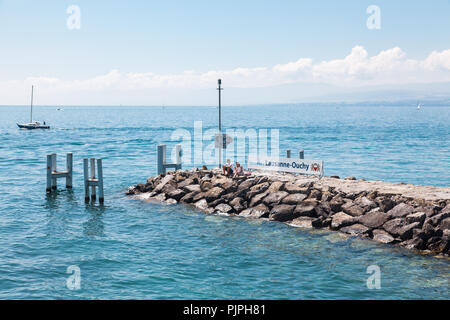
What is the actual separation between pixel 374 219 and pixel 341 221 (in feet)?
4.95

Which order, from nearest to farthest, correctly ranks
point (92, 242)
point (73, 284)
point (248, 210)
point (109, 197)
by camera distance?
point (73, 284) → point (92, 242) → point (248, 210) → point (109, 197)

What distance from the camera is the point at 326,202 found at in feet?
81.0

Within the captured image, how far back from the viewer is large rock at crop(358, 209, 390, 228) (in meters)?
21.8

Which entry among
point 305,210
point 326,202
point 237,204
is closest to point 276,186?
point 237,204

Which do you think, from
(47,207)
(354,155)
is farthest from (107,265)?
(354,155)

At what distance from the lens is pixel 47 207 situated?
29.4 m

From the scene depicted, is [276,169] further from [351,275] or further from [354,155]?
[354,155]

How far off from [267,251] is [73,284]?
7.80 metres

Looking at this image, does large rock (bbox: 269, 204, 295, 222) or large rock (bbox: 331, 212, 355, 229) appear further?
large rock (bbox: 269, 204, 295, 222)

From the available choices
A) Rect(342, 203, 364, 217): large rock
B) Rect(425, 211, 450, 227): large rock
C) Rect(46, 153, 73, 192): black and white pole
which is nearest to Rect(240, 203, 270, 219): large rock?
Rect(342, 203, 364, 217): large rock

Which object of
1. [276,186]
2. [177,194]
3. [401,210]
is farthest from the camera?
[177,194]

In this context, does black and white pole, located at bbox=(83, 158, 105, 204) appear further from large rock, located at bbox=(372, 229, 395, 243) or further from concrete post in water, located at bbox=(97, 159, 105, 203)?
large rock, located at bbox=(372, 229, 395, 243)

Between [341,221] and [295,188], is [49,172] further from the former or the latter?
[341,221]
